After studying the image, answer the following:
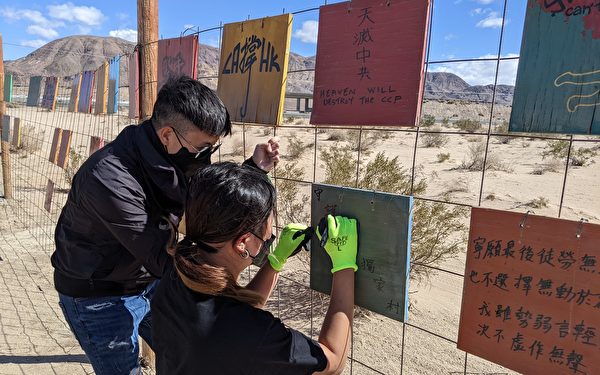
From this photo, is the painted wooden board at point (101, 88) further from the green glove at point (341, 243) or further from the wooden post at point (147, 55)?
the green glove at point (341, 243)

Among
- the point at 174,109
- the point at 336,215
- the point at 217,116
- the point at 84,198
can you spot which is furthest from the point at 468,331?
the point at 84,198

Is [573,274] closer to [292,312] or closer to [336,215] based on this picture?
[336,215]

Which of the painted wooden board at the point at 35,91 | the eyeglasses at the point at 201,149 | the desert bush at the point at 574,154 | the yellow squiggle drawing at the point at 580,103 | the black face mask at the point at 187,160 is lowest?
the black face mask at the point at 187,160

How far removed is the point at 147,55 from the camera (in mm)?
2947

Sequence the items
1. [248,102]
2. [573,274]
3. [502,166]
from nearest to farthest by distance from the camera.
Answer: [573,274] → [248,102] → [502,166]

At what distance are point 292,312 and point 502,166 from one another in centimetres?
1101

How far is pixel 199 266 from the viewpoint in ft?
3.92

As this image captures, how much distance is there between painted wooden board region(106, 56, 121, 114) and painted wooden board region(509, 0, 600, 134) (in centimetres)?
311

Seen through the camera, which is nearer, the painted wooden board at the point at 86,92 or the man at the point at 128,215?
the man at the point at 128,215

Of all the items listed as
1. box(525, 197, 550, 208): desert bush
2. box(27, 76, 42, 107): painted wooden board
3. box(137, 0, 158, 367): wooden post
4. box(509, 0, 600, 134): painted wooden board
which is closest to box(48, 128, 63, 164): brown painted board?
box(27, 76, 42, 107): painted wooden board

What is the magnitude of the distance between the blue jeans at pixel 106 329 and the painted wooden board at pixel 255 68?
1.03 metres

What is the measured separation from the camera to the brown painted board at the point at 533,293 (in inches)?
51.8

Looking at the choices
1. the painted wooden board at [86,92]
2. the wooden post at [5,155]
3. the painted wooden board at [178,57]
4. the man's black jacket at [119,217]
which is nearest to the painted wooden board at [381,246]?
the man's black jacket at [119,217]

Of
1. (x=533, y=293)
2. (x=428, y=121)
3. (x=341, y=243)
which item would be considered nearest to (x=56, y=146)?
(x=341, y=243)
